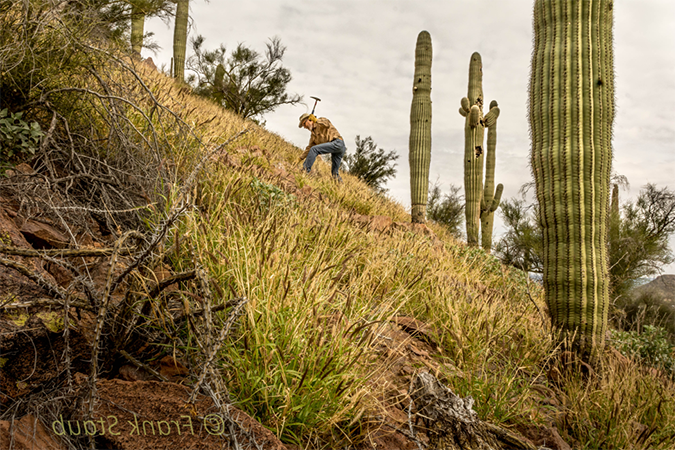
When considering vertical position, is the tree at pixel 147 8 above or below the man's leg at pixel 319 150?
above

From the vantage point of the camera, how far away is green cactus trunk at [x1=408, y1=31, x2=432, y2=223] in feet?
28.7

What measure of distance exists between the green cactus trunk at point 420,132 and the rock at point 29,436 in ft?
26.8

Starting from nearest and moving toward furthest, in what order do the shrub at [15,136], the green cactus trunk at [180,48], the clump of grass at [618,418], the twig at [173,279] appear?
the twig at [173,279] < the clump of grass at [618,418] < the shrub at [15,136] < the green cactus trunk at [180,48]

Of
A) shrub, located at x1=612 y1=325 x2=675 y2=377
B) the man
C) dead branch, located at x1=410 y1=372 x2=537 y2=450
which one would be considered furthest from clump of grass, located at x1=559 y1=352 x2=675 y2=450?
the man

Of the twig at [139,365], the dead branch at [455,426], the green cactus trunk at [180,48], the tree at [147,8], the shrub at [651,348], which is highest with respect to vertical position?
the green cactus trunk at [180,48]

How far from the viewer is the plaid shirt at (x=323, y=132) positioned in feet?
31.2

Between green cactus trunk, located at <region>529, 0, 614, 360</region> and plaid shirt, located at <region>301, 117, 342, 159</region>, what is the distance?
235 inches

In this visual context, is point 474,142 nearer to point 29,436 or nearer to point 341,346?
point 341,346

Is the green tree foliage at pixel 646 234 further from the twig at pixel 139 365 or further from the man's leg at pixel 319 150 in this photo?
the twig at pixel 139 365

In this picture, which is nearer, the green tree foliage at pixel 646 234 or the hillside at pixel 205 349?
the hillside at pixel 205 349

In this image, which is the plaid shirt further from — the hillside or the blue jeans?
the hillside

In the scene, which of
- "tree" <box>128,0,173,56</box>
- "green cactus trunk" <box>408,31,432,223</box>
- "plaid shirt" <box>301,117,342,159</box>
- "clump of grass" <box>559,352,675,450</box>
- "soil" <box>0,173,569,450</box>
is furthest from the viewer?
"plaid shirt" <box>301,117,342,159</box>

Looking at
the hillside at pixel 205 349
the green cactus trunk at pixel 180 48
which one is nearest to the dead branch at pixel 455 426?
the hillside at pixel 205 349

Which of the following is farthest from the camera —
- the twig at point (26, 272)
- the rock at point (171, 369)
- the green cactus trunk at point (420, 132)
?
the green cactus trunk at point (420, 132)
